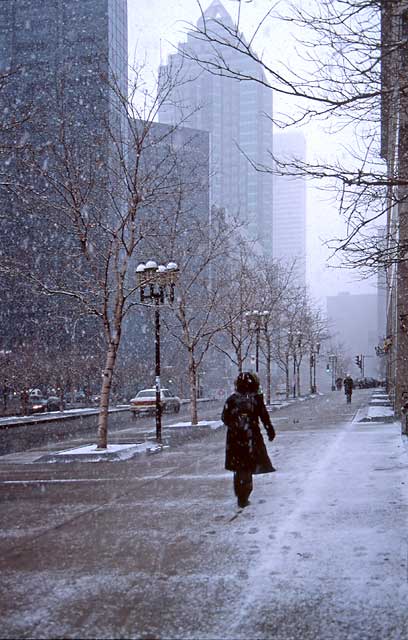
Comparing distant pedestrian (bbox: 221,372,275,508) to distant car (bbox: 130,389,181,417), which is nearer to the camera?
distant pedestrian (bbox: 221,372,275,508)

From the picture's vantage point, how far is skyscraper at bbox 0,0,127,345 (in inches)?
773

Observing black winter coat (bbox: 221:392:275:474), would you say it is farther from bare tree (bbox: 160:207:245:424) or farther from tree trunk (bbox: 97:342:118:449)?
bare tree (bbox: 160:207:245:424)

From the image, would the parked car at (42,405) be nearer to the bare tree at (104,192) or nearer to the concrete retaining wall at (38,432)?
the concrete retaining wall at (38,432)

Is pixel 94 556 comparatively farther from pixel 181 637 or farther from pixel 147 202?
pixel 147 202

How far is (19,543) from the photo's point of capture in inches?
341

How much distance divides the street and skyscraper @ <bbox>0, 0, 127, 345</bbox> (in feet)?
22.1

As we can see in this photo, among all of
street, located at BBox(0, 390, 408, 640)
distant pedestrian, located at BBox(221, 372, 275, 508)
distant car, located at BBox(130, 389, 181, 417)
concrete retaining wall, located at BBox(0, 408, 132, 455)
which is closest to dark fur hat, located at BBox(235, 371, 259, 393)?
distant pedestrian, located at BBox(221, 372, 275, 508)

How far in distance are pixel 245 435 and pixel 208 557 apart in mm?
2885

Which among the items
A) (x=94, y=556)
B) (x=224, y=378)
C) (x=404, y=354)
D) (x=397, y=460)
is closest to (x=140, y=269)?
(x=397, y=460)

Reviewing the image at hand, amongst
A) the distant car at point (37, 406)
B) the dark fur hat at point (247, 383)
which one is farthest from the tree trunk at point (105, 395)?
the distant car at point (37, 406)

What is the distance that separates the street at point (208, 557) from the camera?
5496mm

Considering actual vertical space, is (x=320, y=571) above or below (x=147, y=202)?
below

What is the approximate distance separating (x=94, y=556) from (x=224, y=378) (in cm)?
11487

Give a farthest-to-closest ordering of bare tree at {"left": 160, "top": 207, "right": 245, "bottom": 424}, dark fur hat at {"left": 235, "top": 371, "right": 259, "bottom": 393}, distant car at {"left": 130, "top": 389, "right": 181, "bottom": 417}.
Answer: distant car at {"left": 130, "top": 389, "right": 181, "bottom": 417}, bare tree at {"left": 160, "top": 207, "right": 245, "bottom": 424}, dark fur hat at {"left": 235, "top": 371, "right": 259, "bottom": 393}
